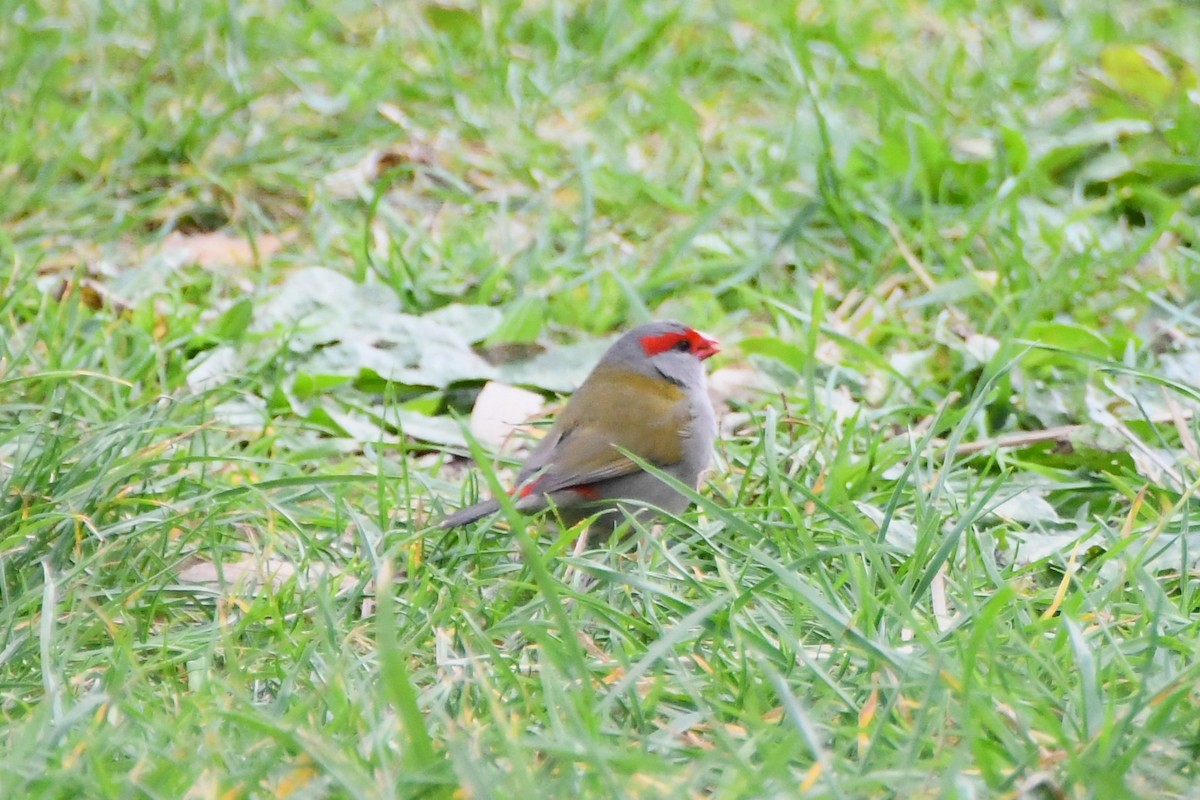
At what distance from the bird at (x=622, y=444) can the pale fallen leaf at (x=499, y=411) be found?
1.09 feet

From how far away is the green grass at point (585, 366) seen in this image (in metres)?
2.49

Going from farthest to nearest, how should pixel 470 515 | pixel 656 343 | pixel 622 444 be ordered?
pixel 656 343 → pixel 622 444 → pixel 470 515

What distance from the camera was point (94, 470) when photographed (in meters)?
3.40

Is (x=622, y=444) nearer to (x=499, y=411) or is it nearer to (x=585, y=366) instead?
(x=499, y=411)

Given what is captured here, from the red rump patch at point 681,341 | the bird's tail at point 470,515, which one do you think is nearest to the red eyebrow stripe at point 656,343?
the red rump patch at point 681,341

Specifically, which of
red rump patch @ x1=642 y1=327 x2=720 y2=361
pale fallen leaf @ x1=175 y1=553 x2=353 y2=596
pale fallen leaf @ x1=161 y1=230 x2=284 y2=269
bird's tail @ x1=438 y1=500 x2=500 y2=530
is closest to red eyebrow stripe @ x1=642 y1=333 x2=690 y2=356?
red rump patch @ x1=642 y1=327 x2=720 y2=361

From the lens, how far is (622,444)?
3.77 metres

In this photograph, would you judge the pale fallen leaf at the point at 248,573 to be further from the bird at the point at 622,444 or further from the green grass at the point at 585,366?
the bird at the point at 622,444

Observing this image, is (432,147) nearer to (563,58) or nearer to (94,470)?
(563,58)

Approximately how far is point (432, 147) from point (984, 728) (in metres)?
3.96

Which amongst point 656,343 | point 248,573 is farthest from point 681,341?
point 248,573

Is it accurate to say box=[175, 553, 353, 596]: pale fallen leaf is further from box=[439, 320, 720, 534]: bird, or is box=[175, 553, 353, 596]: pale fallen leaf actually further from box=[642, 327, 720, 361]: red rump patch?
box=[642, 327, 720, 361]: red rump patch

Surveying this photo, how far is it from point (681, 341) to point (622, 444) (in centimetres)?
49

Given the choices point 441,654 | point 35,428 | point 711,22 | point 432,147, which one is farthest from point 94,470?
point 711,22
